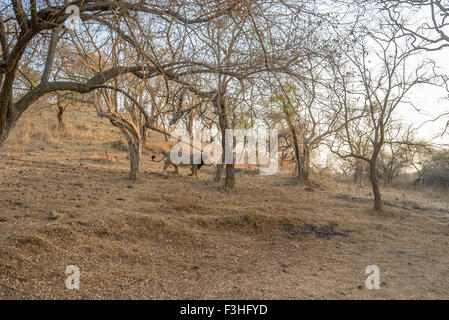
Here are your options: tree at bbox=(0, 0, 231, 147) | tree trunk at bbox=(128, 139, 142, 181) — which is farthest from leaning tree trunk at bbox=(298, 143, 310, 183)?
tree at bbox=(0, 0, 231, 147)

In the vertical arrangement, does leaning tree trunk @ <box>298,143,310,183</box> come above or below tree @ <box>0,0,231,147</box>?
below

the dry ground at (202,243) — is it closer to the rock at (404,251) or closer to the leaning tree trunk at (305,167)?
the rock at (404,251)

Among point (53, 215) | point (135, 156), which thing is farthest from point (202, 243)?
point (135, 156)

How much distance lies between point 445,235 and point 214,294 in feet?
17.8

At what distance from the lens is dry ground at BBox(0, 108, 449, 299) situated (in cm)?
380

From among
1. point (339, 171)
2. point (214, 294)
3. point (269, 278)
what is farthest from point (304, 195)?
point (339, 171)

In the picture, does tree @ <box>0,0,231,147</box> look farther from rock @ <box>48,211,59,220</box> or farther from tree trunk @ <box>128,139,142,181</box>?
tree trunk @ <box>128,139,142,181</box>

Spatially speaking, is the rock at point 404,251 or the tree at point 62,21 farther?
the rock at point 404,251

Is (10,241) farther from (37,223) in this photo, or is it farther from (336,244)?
(336,244)

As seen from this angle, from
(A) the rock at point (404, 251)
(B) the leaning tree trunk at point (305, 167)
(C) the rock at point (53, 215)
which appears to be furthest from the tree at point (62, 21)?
(B) the leaning tree trunk at point (305, 167)

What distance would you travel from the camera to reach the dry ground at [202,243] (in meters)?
3.80

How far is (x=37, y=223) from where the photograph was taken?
501 cm

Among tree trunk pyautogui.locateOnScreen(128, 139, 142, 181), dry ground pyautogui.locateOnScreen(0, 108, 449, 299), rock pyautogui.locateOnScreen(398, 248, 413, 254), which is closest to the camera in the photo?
dry ground pyautogui.locateOnScreen(0, 108, 449, 299)

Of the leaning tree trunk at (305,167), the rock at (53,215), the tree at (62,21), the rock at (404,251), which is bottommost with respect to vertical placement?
the rock at (404,251)
